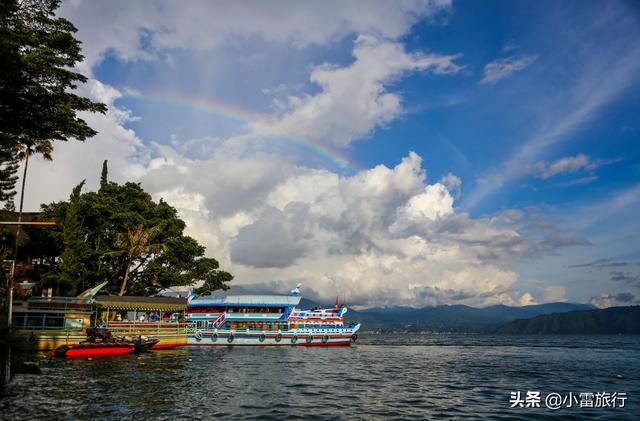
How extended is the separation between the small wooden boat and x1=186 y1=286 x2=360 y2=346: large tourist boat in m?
18.5

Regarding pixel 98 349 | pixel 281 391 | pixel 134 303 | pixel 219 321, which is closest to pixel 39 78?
pixel 281 391

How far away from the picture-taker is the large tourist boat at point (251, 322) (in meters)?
61.4

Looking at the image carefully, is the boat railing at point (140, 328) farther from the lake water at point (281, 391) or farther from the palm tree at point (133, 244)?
the lake water at point (281, 391)

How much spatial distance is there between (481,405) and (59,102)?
944 inches

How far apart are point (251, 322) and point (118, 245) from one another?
2128 cm

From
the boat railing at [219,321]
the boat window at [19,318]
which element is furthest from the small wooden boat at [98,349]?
the boat railing at [219,321]

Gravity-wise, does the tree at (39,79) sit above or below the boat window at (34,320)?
above

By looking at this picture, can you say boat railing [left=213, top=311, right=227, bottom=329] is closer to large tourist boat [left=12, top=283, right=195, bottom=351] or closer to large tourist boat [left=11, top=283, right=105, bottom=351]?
large tourist boat [left=12, top=283, right=195, bottom=351]

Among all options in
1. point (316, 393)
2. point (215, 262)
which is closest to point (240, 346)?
point (215, 262)

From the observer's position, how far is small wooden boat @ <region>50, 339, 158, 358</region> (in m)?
37.2

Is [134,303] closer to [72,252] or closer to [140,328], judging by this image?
[140,328]

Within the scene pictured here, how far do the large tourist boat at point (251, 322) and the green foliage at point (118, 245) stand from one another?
11.8 feet

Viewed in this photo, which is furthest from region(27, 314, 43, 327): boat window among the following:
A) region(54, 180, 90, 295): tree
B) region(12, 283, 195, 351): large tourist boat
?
region(54, 180, 90, 295): tree

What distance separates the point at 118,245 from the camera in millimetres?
55969
